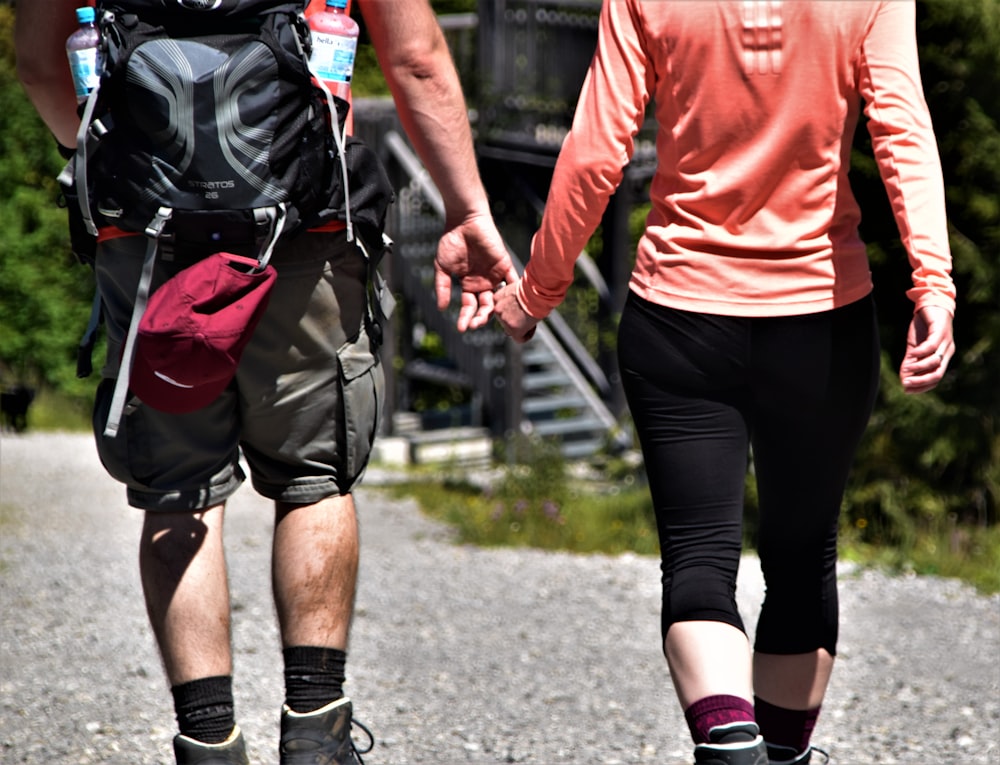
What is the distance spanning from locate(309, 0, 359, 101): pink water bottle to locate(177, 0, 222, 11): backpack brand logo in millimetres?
189

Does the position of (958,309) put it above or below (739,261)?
below

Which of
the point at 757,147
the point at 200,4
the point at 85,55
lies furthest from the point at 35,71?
the point at 757,147

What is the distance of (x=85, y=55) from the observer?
8.61 ft

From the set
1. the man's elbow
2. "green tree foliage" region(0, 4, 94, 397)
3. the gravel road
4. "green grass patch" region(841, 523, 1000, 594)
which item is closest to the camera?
the man's elbow

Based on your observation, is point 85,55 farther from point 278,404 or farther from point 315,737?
point 315,737

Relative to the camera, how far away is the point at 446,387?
575 inches

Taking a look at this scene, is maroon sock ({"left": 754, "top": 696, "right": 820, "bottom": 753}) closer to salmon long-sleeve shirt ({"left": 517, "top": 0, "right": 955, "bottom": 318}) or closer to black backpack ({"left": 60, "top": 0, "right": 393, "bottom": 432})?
salmon long-sleeve shirt ({"left": 517, "top": 0, "right": 955, "bottom": 318})

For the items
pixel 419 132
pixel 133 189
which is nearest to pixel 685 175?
pixel 419 132

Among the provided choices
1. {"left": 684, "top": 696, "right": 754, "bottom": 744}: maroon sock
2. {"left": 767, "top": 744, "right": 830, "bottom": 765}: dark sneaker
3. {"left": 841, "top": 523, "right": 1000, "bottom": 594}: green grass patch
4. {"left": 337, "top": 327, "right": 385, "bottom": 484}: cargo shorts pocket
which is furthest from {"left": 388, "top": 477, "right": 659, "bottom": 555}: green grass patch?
{"left": 684, "top": 696, "right": 754, "bottom": 744}: maroon sock

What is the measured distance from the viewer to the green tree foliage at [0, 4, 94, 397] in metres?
12.1

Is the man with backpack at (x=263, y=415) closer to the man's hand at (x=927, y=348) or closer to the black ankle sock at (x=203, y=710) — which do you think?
the black ankle sock at (x=203, y=710)

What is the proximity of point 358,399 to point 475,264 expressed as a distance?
1.50 feet

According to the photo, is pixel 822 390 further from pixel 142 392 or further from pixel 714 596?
pixel 142 392

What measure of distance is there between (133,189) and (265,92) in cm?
30
